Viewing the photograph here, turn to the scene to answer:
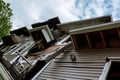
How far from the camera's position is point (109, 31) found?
29.7 feet

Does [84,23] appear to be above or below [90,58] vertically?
above

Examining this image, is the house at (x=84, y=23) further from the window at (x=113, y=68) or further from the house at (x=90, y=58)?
the window at (x=113, y=68)

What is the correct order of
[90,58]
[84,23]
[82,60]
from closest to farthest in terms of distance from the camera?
[90,58]
[82,60]
[84,23]

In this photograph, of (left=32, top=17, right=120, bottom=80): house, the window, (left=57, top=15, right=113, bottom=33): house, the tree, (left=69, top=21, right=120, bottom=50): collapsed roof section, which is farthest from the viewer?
the tree

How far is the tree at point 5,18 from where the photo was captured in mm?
18406

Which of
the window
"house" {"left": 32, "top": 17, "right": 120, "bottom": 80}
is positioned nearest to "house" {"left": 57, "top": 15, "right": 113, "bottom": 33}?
"house" {"left": 32, "top": 17, "right": 120, "bottom": 80}

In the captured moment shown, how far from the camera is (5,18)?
61.3ft

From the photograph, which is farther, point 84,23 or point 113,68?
point 84,23

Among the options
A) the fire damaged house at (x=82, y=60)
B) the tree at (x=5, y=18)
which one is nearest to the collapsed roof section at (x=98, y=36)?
the fire damaged house at (x=82, y=60)

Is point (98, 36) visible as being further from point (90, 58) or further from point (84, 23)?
point (84, 23)

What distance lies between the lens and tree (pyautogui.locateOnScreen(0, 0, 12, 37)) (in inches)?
725

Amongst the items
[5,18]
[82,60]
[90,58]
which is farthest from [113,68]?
[5,18]

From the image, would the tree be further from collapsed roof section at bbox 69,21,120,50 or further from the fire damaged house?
collapsed roof section at bbox 69,21,120,50

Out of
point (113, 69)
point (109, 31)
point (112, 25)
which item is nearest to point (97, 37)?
point (109, 31)
